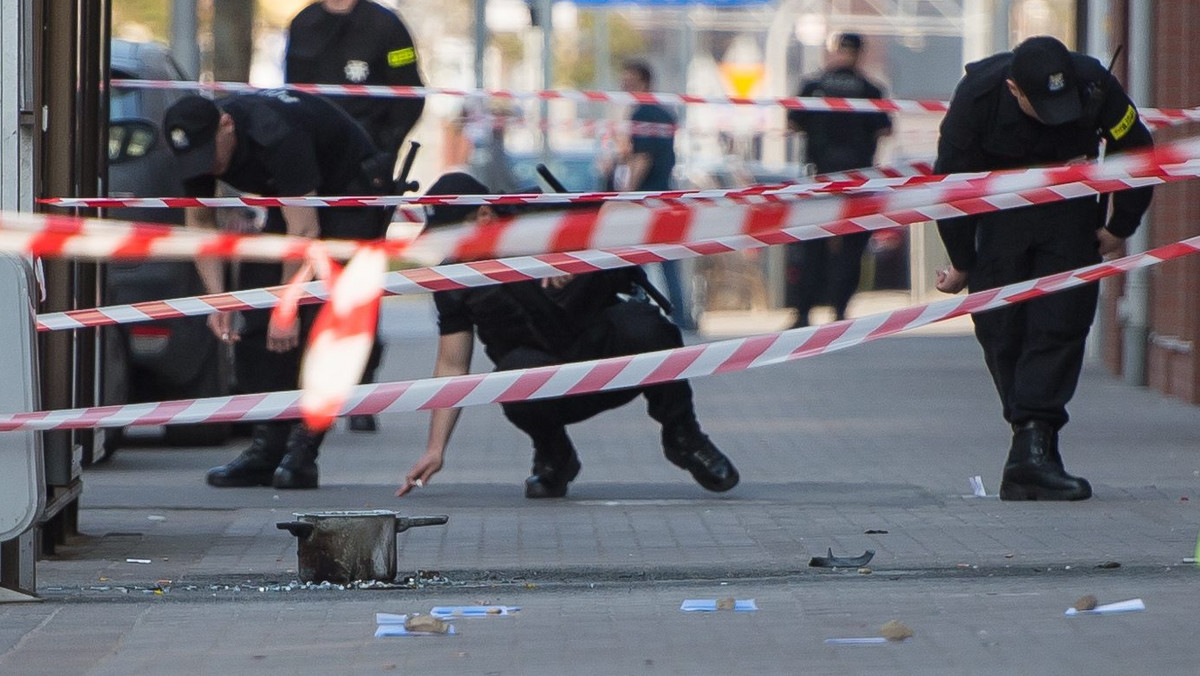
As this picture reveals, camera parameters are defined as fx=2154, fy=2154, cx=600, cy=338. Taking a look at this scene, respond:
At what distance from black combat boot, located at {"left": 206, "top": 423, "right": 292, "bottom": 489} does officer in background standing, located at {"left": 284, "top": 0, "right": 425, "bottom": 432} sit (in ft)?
5.45

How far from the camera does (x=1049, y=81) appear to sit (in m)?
6.73

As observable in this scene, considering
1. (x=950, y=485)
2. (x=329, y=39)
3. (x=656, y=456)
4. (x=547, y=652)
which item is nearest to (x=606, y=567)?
(x=547, y=652)

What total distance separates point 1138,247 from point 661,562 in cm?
682

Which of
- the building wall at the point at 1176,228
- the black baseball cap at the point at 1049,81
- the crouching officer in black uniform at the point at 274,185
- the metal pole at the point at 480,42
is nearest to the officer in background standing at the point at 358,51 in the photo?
the crouching officer in black uniform at the point at 274,185

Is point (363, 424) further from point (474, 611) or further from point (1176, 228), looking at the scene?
point (474, 611)

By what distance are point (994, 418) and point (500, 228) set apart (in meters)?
6.43

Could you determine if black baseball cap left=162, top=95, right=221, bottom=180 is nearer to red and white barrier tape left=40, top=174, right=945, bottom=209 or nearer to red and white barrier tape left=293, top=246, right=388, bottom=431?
red and white barrier tape left=40, top=174, right=945, bottom=209

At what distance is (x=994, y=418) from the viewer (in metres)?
10.4

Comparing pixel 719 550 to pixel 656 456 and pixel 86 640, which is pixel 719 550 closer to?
pixel 86 640

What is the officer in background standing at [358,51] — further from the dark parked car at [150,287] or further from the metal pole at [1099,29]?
the metal pole at [1099,29]

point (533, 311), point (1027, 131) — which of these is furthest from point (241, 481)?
point (1027, 131)

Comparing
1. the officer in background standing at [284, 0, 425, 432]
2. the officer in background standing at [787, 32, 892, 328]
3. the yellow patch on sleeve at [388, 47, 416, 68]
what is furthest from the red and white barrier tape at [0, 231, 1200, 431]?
the officer in background standing at [787, 32, 892, 328]

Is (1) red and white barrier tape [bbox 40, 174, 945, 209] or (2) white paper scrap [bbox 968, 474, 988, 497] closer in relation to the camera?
(1) red and white barrier tape [bbox 40, 174, 945, 209]

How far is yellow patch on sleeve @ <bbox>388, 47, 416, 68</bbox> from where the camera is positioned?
390 inches
